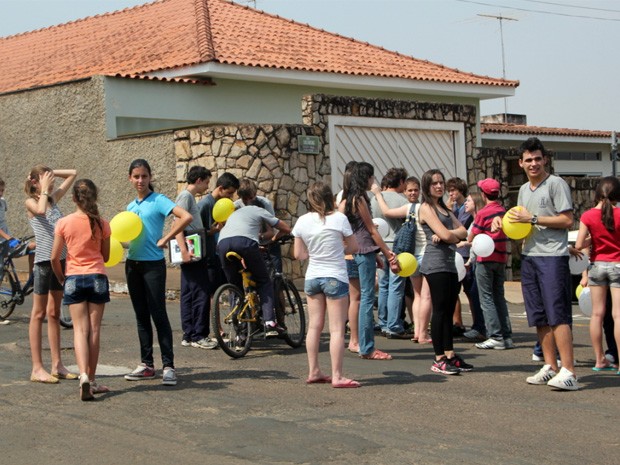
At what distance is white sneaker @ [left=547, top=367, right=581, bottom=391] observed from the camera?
28.3ft

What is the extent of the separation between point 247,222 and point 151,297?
2.02 meters

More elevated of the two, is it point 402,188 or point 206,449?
point 402,188

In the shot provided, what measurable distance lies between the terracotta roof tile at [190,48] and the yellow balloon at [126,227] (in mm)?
13327

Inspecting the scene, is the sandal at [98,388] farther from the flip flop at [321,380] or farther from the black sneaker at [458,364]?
the black sneaker at [458,364]

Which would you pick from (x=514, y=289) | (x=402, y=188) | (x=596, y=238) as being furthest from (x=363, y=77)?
(x=596, y=238)

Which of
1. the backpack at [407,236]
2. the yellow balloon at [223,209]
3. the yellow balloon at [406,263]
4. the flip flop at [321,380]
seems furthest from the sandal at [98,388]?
the backpack at [407,236]

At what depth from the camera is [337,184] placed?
1944 centimetres

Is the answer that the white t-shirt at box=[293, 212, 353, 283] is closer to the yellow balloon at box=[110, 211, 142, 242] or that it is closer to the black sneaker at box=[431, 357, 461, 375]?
the black sneaker at box=[431, 357, 461, 375]

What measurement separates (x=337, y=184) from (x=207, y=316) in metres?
8.40

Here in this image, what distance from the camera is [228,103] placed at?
23.2 meters

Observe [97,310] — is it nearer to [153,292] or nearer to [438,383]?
[153,292]

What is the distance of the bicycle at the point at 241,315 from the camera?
10531 mm

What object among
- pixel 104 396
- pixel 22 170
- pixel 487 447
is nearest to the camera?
pixel 487 447

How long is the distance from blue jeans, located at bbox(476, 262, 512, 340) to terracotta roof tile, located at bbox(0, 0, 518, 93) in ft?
38.5
